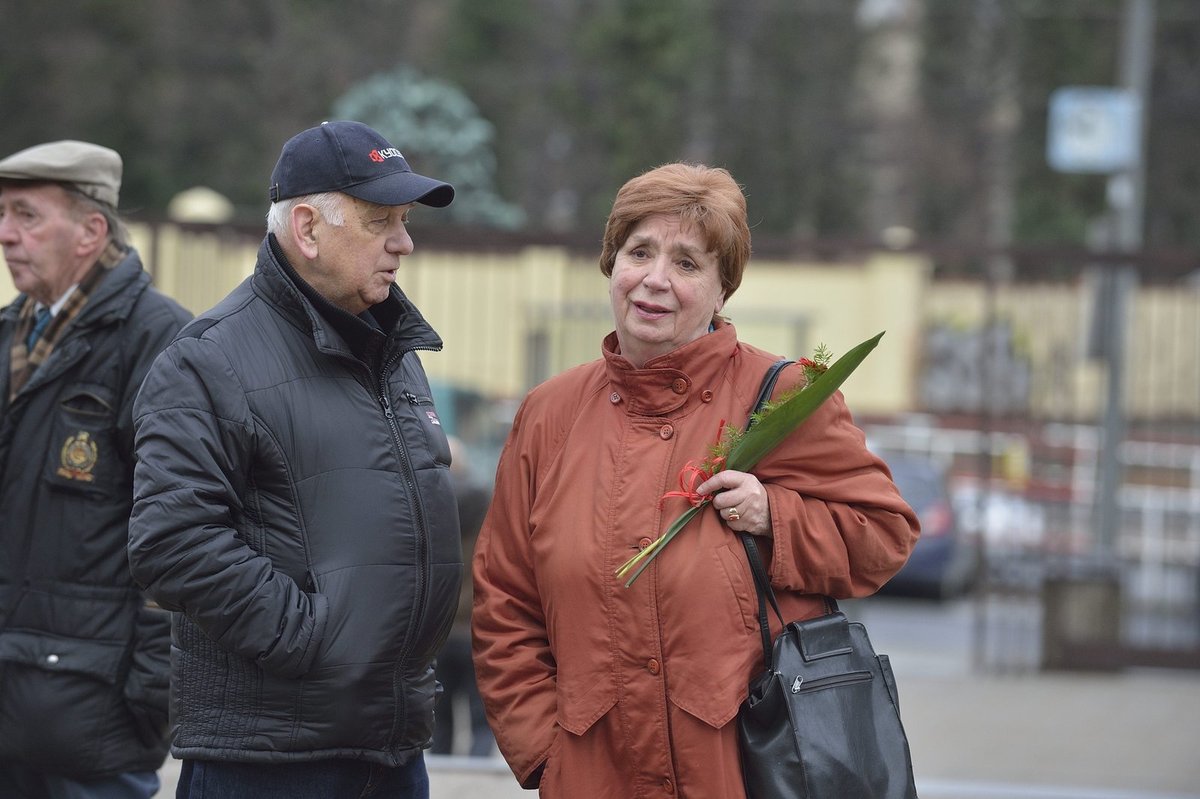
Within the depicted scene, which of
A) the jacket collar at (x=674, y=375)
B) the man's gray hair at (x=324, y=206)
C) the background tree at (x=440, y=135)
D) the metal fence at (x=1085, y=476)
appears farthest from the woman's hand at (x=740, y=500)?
the background tree at (x=440, y=135)

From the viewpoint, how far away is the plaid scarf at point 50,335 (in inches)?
133

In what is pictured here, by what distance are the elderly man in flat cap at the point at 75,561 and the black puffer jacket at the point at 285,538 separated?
1.87 feet

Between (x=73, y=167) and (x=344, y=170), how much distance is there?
0.95 m

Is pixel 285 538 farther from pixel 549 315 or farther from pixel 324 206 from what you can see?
pixel 549 315

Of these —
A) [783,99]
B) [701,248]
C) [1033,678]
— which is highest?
[783,99]

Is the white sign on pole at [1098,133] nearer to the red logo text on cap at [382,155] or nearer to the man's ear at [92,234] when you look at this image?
the man's ear at [92,234]

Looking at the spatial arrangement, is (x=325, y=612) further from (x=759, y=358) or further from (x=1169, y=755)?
(x=1169, y=755)

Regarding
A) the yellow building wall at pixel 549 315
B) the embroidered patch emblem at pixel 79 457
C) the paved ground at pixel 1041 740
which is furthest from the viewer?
the yellow building wall at pixel 549 315

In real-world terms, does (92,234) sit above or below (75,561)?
above

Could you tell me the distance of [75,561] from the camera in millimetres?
3289

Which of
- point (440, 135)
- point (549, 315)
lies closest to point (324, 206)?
point (549, 315)

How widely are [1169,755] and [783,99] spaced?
25746 mm

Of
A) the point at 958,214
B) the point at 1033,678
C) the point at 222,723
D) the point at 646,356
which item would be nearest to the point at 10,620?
the point at 222,723

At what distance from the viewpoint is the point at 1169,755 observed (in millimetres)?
7406
